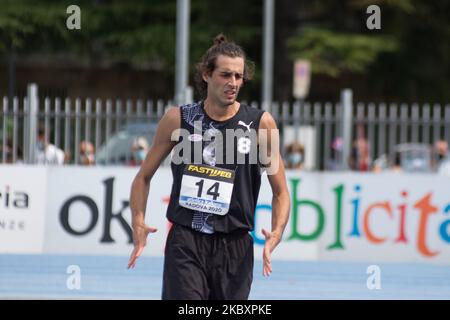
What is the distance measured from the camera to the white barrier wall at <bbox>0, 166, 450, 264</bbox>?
15.4m

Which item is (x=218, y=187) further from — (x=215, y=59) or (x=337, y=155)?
(x=337, y=155)

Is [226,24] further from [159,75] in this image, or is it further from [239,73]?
[239,73]

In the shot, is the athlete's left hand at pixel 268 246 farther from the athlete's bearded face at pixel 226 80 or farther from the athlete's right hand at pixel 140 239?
the athlete's bearded face at pixel 226 80

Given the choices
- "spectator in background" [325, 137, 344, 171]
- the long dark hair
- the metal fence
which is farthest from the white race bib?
"spectator in background" [325, 137, 344, 171]

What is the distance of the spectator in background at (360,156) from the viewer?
16.9 metres

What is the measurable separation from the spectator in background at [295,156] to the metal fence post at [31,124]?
10.8 feet

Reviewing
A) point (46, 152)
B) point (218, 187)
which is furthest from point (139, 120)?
point (218, 187)

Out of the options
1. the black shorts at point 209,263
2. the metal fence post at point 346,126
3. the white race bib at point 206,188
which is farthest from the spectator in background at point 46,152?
the black shorts at point 209,263

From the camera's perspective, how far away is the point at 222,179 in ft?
24.1

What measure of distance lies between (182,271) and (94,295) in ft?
17.1

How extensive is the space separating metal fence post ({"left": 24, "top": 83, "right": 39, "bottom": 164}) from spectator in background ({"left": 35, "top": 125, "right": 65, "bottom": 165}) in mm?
88

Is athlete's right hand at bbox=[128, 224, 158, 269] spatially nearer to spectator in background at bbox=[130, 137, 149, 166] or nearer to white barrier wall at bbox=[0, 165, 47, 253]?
white barrier wall at bbox=[0, 165, 47, 253]

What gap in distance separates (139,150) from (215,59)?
9.04 m

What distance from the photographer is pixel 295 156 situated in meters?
16.7
